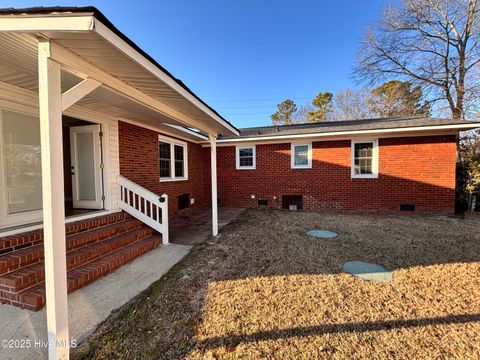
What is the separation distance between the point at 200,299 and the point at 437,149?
359 inches

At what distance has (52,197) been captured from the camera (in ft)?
5.51

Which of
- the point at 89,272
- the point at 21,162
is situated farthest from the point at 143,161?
the point at 89,272

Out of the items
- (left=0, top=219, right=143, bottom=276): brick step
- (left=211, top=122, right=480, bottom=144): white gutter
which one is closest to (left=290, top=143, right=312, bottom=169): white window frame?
(left=211, top=122, right=480, bottom=144): white gutter

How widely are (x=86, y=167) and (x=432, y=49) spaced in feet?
59.2

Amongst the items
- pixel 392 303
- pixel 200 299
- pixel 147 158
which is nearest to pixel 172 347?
pixel 200 299

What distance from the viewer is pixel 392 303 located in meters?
2.43

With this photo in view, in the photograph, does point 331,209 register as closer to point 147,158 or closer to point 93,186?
point 147,158

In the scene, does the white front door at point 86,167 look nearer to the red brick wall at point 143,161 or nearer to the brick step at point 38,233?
the red brick wall at point 143,161

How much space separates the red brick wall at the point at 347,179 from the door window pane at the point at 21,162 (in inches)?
261

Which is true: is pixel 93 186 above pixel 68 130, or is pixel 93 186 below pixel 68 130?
below

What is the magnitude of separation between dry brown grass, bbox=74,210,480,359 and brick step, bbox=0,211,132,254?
1803 mm

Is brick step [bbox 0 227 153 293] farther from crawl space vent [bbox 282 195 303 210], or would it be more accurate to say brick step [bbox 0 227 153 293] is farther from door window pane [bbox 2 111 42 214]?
crawl space vent [bbox 282 195 303 210]

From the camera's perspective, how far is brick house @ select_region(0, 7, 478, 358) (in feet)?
5.61

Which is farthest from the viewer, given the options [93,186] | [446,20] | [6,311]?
[446,20]
